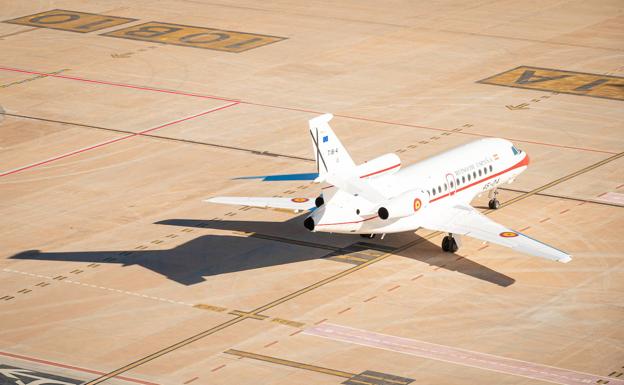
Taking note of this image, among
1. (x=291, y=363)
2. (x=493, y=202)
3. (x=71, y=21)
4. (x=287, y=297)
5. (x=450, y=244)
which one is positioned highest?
(x=71, y=21)

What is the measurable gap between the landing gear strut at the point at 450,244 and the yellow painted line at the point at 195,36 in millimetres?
38423

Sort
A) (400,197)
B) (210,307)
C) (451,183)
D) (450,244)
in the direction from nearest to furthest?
(210,307), (400,197), (450,244), (451,183)

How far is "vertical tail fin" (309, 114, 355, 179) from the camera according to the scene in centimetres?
4912

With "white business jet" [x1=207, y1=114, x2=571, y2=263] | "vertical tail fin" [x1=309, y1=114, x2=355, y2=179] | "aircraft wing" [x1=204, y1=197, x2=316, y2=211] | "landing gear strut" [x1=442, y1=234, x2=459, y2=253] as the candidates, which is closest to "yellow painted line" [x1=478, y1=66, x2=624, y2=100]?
"white business jet" [x1=207, y1=114, x2=571, y2=263]

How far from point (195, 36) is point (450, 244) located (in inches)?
1727

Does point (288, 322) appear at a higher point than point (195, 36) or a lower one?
lower

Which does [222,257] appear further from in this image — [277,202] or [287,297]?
[287,297]

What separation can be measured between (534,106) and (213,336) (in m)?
35.3

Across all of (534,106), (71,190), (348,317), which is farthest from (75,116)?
(348,317)

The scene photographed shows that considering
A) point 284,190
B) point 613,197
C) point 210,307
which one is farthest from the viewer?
point 284,190

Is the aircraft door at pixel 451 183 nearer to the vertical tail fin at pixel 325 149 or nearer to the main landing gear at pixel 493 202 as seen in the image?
the main landing gear at pixel 493 202

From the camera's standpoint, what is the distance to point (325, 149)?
49469 millimetres

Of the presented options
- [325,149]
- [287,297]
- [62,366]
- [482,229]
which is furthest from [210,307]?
[482,229]

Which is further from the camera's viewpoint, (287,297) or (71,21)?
(71,21)
